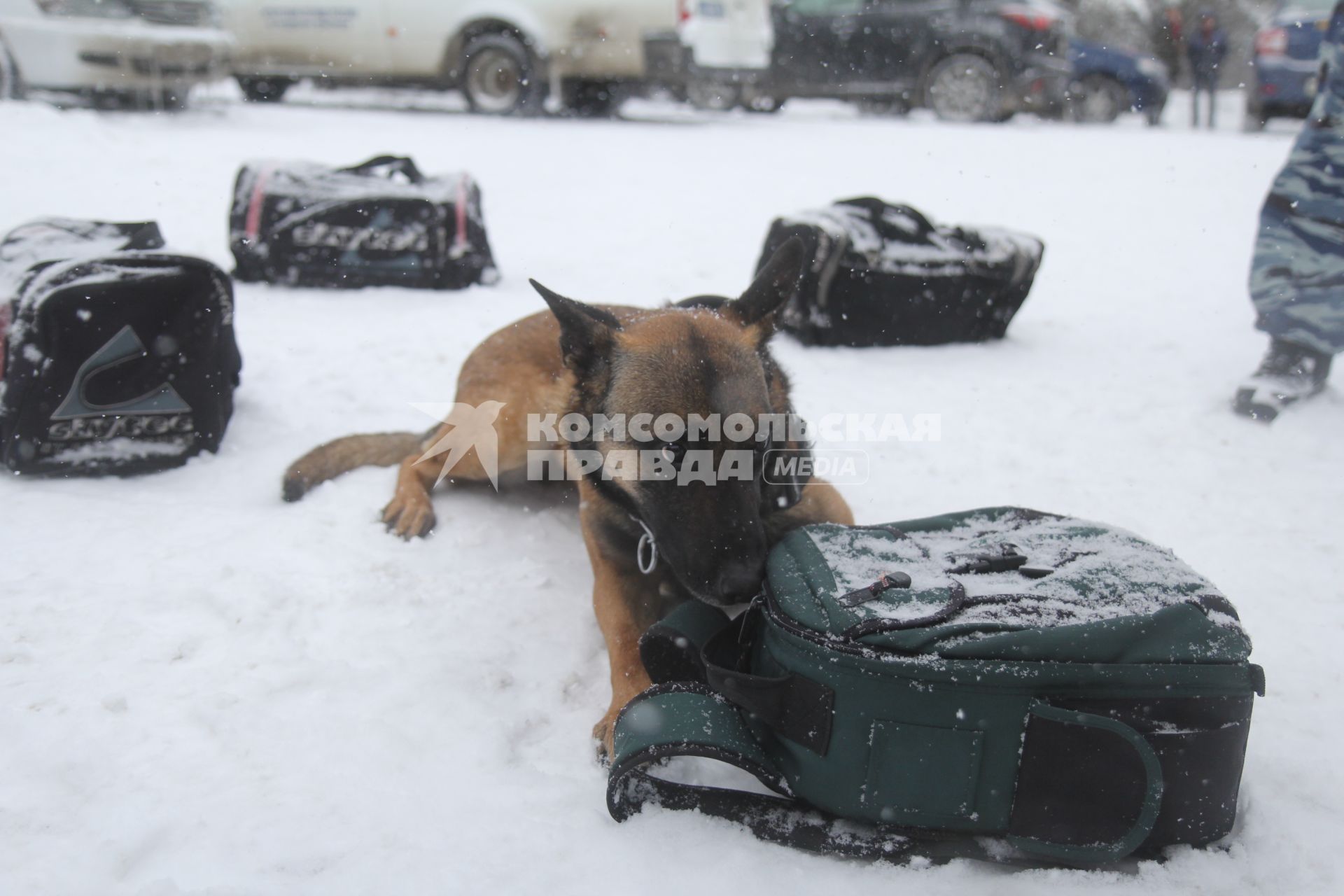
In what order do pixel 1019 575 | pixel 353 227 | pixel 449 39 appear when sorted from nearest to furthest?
pixel 1019 575 < pixel 353 227 < pixel 449 39

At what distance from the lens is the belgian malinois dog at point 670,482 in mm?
2143

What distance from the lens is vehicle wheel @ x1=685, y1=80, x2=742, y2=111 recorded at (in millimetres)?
12305

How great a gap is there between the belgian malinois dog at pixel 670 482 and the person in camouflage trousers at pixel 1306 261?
2.67m

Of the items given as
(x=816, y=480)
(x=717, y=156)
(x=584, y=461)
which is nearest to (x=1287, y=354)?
(x=816, y=480)

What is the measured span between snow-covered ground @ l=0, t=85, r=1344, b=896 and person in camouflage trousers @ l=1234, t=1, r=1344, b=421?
0.21 meters

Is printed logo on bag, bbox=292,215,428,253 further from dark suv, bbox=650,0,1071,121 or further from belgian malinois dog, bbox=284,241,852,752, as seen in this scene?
dark suv, bbox=650,0,1071,121

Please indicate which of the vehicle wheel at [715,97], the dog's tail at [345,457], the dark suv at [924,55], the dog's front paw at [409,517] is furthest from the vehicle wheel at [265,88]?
the dog's front paw at [409,517]

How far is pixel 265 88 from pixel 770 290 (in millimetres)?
11538

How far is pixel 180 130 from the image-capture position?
876 cm

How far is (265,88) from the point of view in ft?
37.7

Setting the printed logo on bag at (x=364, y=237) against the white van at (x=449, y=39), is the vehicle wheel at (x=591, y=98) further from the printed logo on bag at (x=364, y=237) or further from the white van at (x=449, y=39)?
the printed logo on bag at (x=364, y=237)

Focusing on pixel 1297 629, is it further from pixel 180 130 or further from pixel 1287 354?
pixel 180 130

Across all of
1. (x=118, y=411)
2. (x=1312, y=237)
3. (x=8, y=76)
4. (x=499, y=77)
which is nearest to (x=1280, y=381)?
(x=1312, y=237)

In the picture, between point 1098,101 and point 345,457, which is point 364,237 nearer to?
point 345,457
